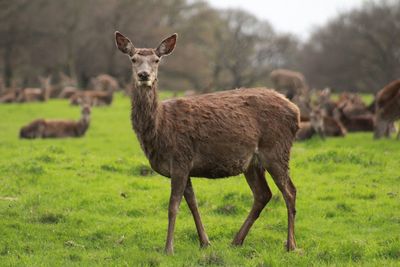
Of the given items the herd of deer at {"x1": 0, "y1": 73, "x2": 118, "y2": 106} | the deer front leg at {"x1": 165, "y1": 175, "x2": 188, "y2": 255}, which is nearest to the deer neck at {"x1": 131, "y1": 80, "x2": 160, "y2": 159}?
the deer front leg at {"x1": 165, "y1": 175, "x2": 188, "y2": 255}

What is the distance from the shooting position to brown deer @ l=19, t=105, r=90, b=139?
877 inches

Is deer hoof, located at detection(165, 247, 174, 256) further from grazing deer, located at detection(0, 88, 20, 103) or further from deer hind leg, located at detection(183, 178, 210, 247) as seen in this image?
grazing deer, located at detection(0, 88, 20, 103)

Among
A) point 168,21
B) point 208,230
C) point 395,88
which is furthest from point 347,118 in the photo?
point 168,21

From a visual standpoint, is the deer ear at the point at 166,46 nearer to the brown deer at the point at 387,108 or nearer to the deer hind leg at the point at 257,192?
the deer hind leg at the point at 257,192

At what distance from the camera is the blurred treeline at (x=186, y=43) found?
167 feet

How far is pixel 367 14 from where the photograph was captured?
58594mm

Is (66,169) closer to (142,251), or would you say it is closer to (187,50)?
(142,251)

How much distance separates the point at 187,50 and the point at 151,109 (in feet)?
171

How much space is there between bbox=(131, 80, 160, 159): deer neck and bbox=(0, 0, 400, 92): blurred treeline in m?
39.3

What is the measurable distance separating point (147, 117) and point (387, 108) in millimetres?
13266

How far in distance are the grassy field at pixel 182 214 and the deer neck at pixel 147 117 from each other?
1.36 metres

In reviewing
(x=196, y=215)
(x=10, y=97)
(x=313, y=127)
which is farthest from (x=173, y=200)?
(x=10, y=97)

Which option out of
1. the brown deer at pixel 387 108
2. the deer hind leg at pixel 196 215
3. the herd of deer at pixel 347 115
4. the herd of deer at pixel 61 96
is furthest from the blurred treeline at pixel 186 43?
the deer hind leg at pixel 196 215

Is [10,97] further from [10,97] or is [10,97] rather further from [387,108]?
[387,108]
